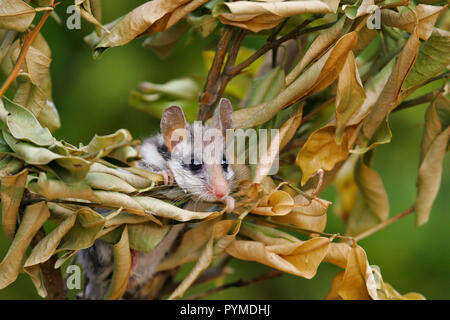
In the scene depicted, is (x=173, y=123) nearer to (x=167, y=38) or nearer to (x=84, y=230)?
(x=167, y=38)

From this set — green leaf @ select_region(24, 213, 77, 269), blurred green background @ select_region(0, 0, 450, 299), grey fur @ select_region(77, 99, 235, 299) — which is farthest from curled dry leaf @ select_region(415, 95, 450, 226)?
blurred green background @ select_region(0, 0, 450, 299)

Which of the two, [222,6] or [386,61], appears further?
[386,61]

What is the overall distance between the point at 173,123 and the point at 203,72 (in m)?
0.81

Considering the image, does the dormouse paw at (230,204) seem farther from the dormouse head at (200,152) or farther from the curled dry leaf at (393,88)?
the curled dry leaf at (393,88)


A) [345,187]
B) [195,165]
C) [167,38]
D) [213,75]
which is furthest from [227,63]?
[345,187]

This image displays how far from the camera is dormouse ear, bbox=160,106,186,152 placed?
971 mm

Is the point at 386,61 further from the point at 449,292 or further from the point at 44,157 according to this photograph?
the point at 449,292

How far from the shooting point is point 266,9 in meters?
0.72

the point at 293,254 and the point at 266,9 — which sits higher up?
the point at 266,9

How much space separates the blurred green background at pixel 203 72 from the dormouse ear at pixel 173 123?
23.6 inches

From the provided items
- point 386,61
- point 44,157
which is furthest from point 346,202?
point 44,157

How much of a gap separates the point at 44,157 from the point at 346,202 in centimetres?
77

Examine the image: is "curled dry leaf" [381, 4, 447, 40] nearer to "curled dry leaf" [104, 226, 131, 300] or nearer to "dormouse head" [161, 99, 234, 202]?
"dormouse head" [161, 99, 234, 202]

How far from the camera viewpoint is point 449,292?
1627 mm
